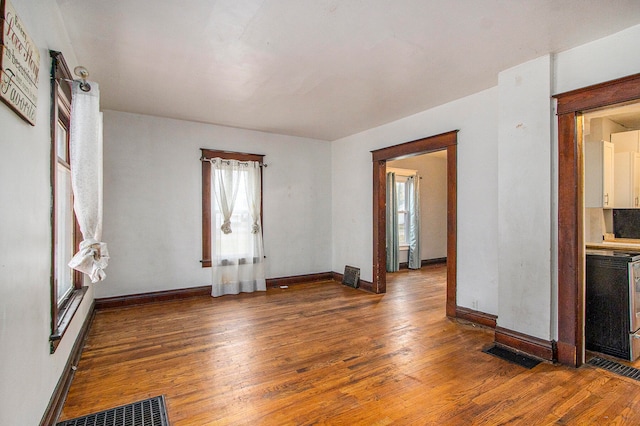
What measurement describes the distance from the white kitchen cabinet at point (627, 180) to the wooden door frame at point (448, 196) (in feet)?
7.67

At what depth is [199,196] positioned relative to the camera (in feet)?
16.0

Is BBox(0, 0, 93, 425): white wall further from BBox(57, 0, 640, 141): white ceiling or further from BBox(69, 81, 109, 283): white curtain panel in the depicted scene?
BBox(57, 0, 640, 141): white ceiling

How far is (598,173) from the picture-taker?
4012mm

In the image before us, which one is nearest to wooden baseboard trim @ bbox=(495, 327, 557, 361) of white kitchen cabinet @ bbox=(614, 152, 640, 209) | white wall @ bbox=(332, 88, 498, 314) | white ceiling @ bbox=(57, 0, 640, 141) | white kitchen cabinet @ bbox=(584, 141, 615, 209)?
white wall @ bbox=(332, 88, 498, 314)

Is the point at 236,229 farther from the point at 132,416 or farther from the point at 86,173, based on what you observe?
the point at 132,416

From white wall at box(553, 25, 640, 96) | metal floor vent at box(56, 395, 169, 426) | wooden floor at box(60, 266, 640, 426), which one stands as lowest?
metal floor vent at box(56, 395, 169, 426)

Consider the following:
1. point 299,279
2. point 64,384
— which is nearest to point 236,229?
point 299,279

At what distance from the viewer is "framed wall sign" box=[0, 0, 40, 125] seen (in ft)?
3.87

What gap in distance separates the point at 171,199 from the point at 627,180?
244 inches

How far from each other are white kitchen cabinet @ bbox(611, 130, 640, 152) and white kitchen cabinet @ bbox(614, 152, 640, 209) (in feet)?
0.48

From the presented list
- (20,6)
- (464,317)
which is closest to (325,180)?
(464,317)

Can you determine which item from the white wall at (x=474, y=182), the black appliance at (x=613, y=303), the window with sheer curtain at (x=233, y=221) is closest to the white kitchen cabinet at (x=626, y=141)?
the black appliance at (x=613, y=303)

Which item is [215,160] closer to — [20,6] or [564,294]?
[20,6]

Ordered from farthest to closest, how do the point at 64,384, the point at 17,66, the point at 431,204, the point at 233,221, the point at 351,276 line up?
the point at 431,204 → the point at 351,276 → the point at 233,221 → the point at 64,384 → the point at 17,66
